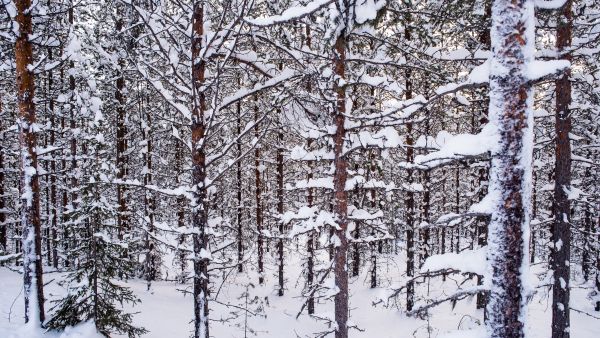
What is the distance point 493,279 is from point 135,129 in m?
19.4

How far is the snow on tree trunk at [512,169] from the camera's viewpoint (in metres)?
3.36

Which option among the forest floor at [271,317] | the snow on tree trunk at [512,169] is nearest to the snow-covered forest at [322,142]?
the snow on tree trunk at [512,169]

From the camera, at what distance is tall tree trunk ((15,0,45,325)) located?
29.3 ft

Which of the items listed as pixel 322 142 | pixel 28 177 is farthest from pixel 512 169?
pixel 28 177

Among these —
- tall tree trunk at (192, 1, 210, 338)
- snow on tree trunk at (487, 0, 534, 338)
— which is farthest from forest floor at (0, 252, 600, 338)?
snow on tree trunk at (487, 0, 534, 338)

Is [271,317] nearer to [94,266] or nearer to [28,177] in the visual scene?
[94,266]

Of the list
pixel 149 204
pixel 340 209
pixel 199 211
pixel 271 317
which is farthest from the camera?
pixel 149 204

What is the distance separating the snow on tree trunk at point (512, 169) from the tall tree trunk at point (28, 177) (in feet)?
32.7

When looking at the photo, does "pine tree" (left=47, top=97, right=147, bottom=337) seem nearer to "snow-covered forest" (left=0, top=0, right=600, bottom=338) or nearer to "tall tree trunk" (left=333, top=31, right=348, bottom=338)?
"snow-covered forest" (left=0, top=0, right=600, bottom=338)

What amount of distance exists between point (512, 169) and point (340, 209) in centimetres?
453

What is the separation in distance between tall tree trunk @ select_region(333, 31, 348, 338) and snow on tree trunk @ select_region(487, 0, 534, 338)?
3.99 metres

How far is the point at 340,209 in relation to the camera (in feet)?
25.3

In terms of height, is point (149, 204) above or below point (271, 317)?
above

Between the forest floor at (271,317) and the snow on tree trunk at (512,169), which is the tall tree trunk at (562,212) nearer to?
the forest floor at (271,317)
